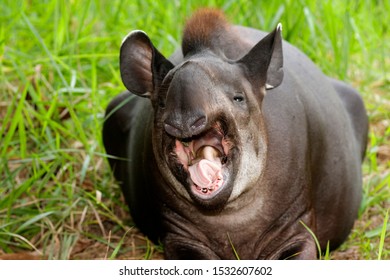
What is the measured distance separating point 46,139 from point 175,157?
183 centimetres

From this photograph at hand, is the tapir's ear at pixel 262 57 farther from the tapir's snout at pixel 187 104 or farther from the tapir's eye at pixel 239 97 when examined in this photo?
the tapir's snout at pixel 187 104

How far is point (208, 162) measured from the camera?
4.33 m

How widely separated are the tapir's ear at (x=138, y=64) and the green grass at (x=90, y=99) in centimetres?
72

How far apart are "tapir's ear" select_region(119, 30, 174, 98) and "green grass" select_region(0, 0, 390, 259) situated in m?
0.72

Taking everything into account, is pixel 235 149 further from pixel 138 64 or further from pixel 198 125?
pixel 138 64

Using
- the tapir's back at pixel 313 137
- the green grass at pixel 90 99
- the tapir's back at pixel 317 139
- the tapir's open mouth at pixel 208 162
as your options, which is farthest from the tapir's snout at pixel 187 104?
the green grass at pixel 90 99

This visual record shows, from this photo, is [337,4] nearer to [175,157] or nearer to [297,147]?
[297,147]

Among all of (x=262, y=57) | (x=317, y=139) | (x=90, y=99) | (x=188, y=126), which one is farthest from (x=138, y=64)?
(x=90, y=99)

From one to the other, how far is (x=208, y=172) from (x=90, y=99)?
2271mm

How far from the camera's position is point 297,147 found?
16.1 ft

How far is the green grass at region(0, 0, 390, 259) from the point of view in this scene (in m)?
5.59

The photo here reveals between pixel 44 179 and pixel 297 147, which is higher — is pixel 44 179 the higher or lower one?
the lower one

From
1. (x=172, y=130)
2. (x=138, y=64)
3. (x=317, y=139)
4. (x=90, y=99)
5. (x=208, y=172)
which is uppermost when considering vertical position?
(x=172, y=130)
